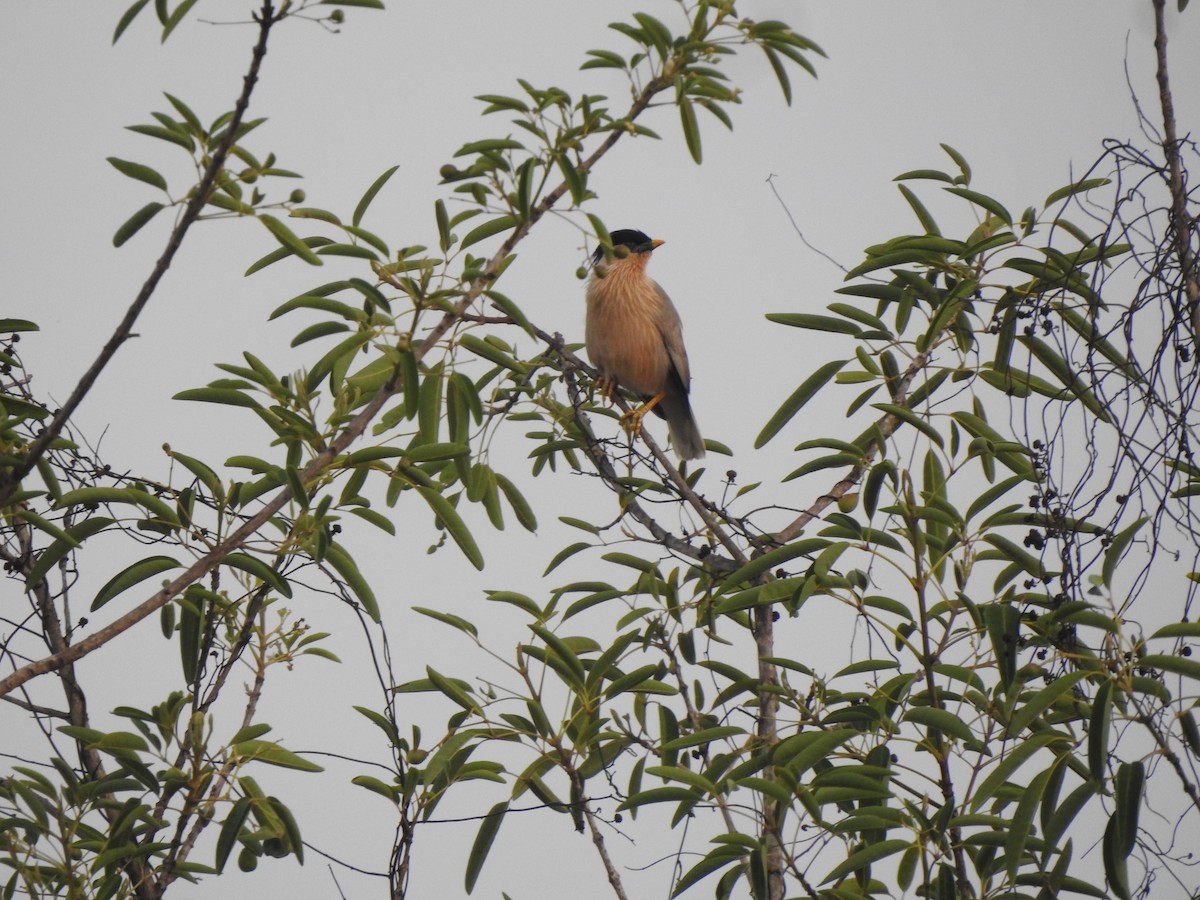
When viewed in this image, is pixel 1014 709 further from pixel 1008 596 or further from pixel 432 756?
pixel 432 756

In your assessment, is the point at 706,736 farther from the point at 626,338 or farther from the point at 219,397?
the point at 626,338

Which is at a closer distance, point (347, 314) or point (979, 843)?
point (979, 843)

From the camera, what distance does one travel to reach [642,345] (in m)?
5.46

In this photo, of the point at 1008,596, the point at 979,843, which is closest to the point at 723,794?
the point at 979,843

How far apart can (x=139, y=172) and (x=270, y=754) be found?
1116mm

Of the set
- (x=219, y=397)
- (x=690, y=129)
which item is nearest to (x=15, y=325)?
(x=219, y=397)

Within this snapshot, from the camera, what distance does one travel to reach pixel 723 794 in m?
2.57

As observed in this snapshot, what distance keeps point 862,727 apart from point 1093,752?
65cm

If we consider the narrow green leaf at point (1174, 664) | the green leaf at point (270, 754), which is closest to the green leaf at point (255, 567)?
the green leaf at point (270, 754)

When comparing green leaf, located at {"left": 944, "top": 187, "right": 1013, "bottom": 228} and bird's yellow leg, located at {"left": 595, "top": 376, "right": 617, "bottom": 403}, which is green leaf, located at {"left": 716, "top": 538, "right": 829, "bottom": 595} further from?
bird's yellow leg, located at {"left": 595, "top": 376, "right": 617, "bottom": 403}

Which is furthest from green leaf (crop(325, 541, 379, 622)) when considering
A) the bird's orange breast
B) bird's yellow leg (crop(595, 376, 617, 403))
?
the bird's orange breast

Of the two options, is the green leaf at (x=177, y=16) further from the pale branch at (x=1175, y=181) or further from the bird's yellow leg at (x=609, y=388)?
the bird's yellow leg at (x=609, y=388)

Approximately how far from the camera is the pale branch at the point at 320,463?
1930 mm

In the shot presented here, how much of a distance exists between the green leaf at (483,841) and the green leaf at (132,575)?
0.93m
